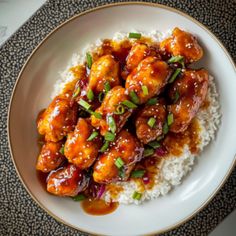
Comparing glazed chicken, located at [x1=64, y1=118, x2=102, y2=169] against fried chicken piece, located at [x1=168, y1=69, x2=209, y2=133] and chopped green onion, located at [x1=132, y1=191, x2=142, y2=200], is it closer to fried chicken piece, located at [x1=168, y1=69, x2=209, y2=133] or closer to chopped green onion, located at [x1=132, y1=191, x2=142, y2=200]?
chopped green onion, located at [x1=132, y1=191, x2=142, y2=200]

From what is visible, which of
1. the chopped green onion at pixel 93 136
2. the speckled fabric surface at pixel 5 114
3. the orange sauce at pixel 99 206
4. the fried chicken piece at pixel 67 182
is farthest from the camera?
the speckled fabric surface at pixel 5 114

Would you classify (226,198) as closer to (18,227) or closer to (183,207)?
(183,207)

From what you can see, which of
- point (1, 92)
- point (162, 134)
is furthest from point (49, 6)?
point (162, 134)

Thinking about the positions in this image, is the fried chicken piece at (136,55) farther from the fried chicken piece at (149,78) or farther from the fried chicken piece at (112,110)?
the fried chicken piece at (112,110)

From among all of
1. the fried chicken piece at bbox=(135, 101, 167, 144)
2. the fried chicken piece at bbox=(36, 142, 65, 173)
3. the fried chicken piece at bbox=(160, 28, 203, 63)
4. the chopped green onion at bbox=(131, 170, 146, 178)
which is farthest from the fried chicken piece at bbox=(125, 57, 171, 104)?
the fried chicken piece at bbox=(36, 142, 65, 173)

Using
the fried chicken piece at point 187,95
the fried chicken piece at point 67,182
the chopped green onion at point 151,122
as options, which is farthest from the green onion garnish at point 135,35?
the fried chicken piece at point 67,182
